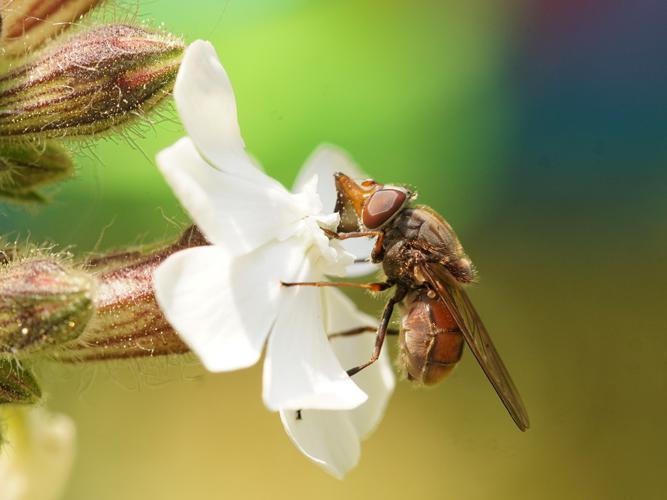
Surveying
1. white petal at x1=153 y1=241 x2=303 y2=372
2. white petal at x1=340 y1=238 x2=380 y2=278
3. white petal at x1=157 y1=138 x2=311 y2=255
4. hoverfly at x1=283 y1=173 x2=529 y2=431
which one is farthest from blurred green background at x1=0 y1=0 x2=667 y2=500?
white petal at x1=153 y1=241 x2=303 y2=372

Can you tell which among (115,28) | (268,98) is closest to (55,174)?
(115,28)

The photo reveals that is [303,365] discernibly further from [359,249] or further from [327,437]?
[359,249]

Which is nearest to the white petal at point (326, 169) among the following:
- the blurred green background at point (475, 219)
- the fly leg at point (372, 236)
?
the fly leg at point (372, 236)

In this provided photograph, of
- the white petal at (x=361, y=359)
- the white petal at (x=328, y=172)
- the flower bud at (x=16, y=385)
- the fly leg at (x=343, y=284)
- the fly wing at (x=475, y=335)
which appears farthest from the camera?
the white petal at (x=328, y=172)

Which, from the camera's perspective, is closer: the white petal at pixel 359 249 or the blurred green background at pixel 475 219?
the white petal at pixel 359 249

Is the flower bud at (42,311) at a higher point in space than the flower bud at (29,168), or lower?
lower

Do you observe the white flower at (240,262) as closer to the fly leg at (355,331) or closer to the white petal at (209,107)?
the white petal at (209,107)
